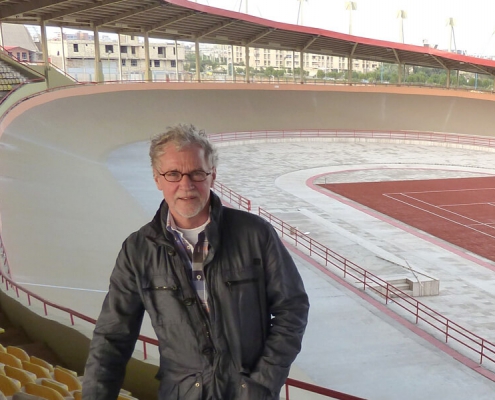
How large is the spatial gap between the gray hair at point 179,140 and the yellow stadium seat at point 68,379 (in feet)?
9.96

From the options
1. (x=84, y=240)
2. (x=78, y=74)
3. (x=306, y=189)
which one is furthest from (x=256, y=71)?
(x=84, y=240)

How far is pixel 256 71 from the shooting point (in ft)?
177

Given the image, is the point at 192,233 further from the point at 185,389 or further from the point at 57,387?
the point at 57,387

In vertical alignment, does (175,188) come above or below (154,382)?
above

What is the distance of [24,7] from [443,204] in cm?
2349

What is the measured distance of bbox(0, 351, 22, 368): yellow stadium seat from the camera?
5.63m

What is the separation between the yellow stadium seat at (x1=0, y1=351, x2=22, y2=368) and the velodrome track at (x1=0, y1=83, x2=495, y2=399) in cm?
565

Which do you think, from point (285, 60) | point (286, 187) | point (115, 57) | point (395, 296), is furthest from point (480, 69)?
point (395, 296)

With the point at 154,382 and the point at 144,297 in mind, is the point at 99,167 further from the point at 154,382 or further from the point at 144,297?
the point at 144,297

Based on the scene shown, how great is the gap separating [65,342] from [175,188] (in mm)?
4858

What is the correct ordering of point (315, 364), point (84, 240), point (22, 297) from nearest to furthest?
1. point (22, 297)
2. point (315, 364)
3. point (84, 240)

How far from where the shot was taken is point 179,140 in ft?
8.79

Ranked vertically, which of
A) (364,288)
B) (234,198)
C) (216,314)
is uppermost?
(216,314)

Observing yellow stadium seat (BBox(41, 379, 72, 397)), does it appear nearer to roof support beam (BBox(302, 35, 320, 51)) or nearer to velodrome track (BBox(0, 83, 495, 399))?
velodrome track (BBox(0, 83, 495, 399))
